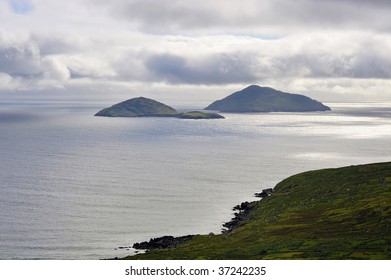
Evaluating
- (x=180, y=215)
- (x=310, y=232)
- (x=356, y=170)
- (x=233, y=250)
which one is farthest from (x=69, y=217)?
(x=356, y=170)

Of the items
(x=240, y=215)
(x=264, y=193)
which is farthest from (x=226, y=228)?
(x=264, y=193)

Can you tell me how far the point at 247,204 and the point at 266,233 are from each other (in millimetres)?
45590

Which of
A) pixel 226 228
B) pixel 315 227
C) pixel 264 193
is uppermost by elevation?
pixel 264 193

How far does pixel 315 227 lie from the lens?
12950cm

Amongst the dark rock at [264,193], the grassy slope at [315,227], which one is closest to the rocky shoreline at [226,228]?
the dark rock at [264,193]

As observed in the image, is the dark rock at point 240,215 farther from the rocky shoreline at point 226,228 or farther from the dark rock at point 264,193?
the dark rock at point 264,193

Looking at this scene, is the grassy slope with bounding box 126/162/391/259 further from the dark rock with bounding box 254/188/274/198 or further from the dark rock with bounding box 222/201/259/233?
the dark rock with bounding box 254/188/274/198

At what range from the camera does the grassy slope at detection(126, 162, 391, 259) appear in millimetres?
104625

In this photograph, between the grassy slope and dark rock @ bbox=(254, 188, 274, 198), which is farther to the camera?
dark rock @ bbox=(254, 188, 274, 198)

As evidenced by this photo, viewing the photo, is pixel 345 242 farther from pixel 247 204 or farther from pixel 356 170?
pixel 356 170

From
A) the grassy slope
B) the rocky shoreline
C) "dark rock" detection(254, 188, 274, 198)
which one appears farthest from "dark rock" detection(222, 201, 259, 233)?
"dark rock" detection(254, 188, 274, 198)

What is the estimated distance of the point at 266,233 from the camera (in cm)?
12769

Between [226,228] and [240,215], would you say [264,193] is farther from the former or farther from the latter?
[226,228]
